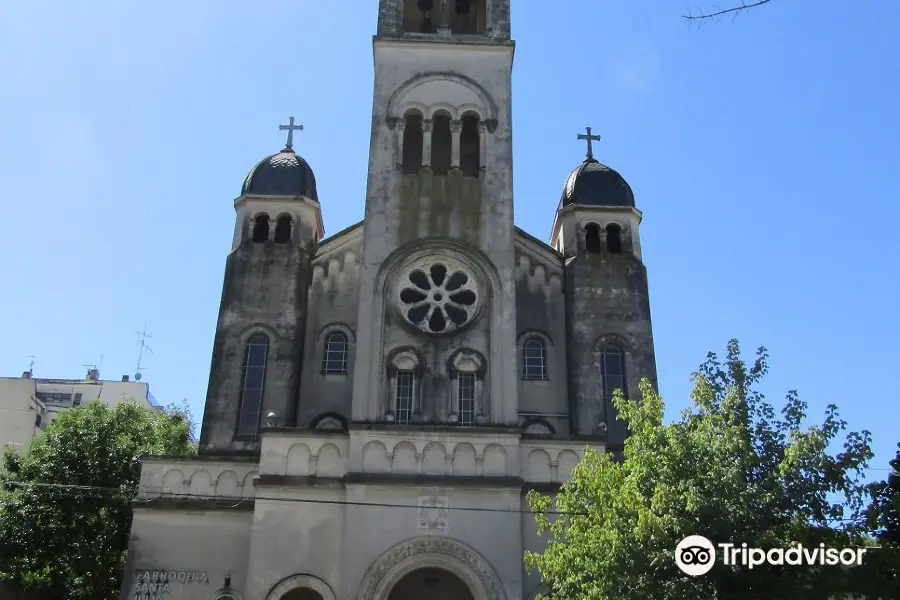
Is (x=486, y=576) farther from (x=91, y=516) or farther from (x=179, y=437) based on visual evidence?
(x=179, y=437)

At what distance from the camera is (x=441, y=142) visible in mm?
28734

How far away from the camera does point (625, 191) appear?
29.5 meters

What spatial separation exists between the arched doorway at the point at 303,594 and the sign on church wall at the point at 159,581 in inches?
84.8

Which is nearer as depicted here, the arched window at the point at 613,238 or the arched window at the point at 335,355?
the arched window at the point at 335,355

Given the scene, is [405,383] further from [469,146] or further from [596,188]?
[596,188]

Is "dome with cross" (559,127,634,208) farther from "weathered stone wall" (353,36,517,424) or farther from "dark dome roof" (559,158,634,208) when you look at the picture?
"weathered stone wall" (353,36,517,424)

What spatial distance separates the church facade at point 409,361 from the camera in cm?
2231

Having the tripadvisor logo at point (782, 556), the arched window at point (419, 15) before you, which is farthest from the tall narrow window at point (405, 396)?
the arched window at point (419, 15)

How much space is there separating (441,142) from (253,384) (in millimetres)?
9063

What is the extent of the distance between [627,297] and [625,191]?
3.80 metres

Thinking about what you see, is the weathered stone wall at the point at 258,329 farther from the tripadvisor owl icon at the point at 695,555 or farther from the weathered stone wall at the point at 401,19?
the tripadvisor owl icon at the point at 695,555

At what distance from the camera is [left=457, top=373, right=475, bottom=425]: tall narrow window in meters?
24.5

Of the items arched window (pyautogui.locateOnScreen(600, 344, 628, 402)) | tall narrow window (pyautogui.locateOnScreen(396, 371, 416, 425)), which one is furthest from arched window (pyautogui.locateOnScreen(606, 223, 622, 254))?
tall narrow window (pyautogui.locateOnScreen(396, 371, 416, 425))

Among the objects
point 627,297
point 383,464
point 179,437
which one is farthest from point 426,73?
point 179,437
